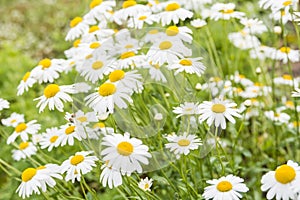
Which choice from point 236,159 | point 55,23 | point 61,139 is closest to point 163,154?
point 61,139

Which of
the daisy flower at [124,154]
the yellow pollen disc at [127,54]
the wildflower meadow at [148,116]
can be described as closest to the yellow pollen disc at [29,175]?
the wildflower meadow at [148,116]

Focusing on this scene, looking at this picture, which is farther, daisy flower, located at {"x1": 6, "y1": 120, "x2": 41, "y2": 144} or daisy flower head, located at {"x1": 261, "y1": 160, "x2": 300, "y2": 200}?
daisy flower, located at {"x1": 6, "y1": 120, "x2": 41, "y2": 144}

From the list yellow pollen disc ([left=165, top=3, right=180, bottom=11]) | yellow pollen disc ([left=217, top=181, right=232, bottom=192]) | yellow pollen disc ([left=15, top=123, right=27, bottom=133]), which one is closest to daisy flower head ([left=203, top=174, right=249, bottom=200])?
yellow pollen disc ([left=217, top=181, right=232, bottom=192])

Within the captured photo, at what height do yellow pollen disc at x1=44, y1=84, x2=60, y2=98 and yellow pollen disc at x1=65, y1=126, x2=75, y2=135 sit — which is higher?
yellow pollen disc at x1=44, y1=84, x2=60, y2=98

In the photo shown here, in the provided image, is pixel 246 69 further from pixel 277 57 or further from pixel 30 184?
pixel 30 184

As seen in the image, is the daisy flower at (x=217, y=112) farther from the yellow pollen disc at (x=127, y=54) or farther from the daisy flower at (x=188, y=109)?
the yellow pollen disc at (x=127, y=54)

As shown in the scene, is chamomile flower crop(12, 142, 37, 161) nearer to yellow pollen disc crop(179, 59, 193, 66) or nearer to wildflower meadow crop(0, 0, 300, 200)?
wildflower meadow crop(0, 0, 300, 200)
